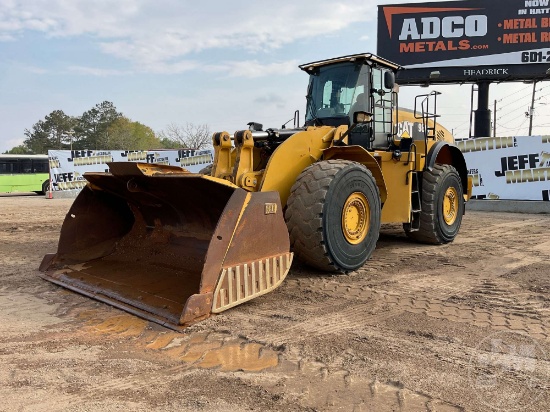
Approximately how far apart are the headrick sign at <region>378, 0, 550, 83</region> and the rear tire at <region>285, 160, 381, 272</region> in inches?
665

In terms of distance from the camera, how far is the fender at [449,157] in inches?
299

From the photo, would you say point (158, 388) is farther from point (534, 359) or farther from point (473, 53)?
point (473, 53)

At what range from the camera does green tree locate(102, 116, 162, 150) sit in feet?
180

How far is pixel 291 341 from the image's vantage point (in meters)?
3.58

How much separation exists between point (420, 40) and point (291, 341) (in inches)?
785

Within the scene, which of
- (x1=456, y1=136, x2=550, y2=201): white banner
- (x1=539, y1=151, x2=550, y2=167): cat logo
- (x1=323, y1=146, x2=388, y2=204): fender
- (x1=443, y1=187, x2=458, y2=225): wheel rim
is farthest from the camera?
(x1=456, y1=136, x2=550, y2=201): white banner

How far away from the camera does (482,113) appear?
21.0 metres
